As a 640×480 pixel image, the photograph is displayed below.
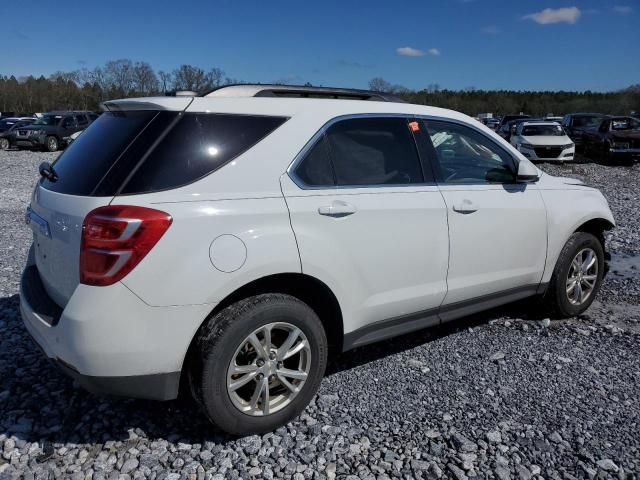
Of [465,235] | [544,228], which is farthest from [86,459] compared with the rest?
[544,228]

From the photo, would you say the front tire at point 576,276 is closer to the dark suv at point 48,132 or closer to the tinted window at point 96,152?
the tinted window at point 96,152

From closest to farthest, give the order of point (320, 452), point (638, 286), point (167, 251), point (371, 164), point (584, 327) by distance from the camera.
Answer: point (167, 251)
point (320, 452)
point (371, 164)
point (584, 327)
point (638, 286)

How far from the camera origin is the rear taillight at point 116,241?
8.02 feet

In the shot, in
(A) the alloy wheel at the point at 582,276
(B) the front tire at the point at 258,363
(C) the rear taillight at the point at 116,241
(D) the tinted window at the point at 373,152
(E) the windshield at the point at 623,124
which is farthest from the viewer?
(E) the windshield at the point at 623,124

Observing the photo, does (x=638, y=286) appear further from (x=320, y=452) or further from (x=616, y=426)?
(x=320, y=452)

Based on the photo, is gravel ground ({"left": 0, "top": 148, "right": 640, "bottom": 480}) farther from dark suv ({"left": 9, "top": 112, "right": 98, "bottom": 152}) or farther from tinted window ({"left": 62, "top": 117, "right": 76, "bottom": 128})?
tinted window ({"left": 62, "top": 117, "right": 76, "bottom": 128})

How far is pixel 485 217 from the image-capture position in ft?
12.1

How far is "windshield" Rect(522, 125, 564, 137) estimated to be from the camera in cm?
1973

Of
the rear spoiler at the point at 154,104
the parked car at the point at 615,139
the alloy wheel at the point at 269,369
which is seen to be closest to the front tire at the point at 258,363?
the alloy wheel at the point at 269,369

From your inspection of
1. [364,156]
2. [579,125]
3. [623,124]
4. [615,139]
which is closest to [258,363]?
[364,156]

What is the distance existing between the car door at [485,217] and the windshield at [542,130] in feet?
56.0

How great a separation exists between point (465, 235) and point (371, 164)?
818mm

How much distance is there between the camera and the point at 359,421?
10.4 ft

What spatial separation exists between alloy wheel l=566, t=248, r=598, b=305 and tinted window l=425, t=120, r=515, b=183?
3.73 ft
